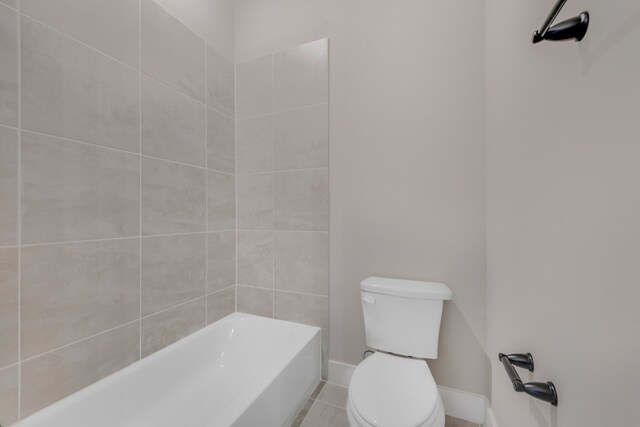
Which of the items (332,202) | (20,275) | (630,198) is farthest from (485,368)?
(20,275)

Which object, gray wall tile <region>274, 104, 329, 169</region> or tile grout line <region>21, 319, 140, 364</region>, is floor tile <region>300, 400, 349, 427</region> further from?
gray wall tile <region>274, 104, 329, 169</region>

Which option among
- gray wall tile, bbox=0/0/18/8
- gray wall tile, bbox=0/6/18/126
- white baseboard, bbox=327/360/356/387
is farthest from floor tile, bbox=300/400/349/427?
gray wall tile, bbox=0/0/18/8

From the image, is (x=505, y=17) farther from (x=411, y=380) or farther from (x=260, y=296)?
(x=260, y=296)

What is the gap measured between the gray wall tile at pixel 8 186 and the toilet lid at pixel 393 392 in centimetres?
137

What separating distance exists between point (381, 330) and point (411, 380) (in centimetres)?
31

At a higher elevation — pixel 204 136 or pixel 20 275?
pixel 204 136

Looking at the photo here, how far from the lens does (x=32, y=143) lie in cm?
99

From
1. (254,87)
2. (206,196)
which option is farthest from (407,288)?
(254,87)

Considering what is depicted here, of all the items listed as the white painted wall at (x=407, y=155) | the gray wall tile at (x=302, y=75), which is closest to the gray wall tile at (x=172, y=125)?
the gray wall tile at (x=302, y=75)

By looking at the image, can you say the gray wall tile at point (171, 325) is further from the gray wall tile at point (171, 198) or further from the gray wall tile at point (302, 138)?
the gray wall tile at point (302, 138)

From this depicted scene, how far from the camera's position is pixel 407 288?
1.38 m

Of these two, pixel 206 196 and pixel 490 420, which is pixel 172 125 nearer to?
pixel 206 196

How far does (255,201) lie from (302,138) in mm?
552

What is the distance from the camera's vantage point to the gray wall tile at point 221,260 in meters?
1.76
